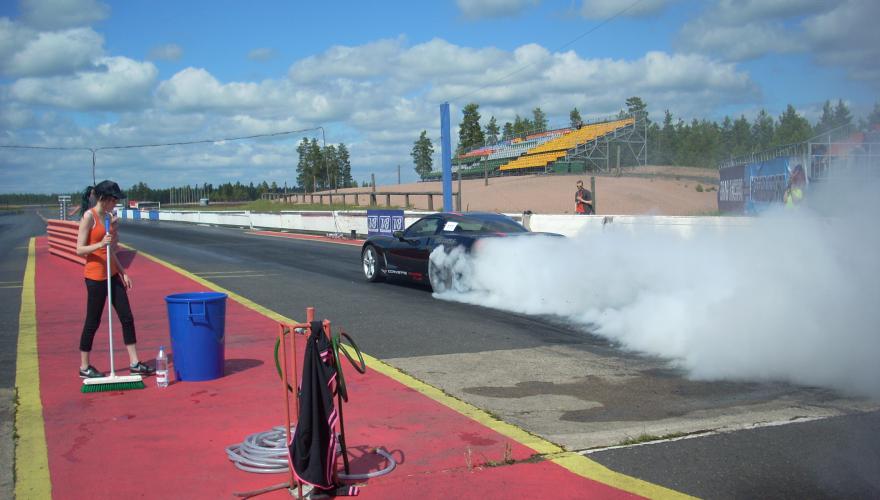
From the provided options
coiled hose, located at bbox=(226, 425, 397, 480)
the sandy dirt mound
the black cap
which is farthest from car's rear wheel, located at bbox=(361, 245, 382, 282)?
the sandy dirt mound

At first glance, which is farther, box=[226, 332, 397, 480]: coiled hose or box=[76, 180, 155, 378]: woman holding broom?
box=[76, 180, 155, 378]: woman holding broom

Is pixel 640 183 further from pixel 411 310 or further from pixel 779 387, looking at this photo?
pixel 779 387

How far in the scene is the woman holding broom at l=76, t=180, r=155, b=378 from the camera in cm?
657

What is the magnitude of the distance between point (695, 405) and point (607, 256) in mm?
3929

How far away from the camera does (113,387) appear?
6.28 meters

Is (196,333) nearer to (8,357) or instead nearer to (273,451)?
(273,451)

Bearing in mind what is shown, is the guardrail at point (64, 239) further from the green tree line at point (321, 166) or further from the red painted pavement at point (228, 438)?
the green tree line at point (321, 166)

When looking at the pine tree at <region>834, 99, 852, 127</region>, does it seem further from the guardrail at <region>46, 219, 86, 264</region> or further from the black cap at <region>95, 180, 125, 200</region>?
the guardrail at <region>46, 219, 86, 264</region>

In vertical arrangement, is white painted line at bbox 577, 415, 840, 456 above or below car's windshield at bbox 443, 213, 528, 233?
below

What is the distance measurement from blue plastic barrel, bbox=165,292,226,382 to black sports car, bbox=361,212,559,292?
17.8ft

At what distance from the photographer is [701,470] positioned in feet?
14.7

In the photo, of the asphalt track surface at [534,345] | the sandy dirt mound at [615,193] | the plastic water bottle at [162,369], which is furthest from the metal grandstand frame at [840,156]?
the sandy dirt mound at [615,193]

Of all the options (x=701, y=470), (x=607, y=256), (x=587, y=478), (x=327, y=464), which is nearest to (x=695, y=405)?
(x=701, y=470)

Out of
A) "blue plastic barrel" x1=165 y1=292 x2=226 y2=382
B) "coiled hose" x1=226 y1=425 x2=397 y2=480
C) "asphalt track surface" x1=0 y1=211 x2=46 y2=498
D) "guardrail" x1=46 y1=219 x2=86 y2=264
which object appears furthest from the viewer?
"guardrail" x1=46 y1=219 x2=86 y2=264
